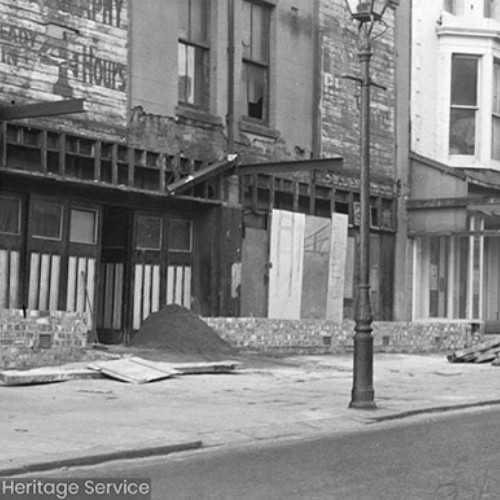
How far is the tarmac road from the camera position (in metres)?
8.13

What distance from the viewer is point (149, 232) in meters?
19.8

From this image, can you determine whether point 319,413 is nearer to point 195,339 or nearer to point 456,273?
point 195,339

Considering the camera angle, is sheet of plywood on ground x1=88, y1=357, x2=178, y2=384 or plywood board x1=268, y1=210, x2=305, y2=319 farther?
plywood board x1=268, y1=210, x2=305, y2=319

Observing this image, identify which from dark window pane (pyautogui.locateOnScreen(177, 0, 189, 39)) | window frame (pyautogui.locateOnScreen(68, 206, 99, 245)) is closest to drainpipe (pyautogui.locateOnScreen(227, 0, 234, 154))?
dark window pane (pyautogui.locateOnScreen(177, 0, 189, 39))

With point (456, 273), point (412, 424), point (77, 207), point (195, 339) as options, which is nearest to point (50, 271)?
point (77, 207)

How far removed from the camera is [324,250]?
2253cm

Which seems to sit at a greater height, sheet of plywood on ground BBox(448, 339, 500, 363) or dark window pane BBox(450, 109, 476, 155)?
dark window pane BBox(450, 109, 476, 155)

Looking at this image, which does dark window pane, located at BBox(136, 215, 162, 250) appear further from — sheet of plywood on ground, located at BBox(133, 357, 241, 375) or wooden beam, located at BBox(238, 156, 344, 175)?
sheet of plywood on ground, located at BBox(133, 357, 241, 375)

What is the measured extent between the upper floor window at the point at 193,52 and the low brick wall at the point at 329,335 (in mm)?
4396

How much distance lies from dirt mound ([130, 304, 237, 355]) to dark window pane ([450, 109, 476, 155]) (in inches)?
395

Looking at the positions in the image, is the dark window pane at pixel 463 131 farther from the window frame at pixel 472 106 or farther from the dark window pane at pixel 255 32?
the dark window pane at pixel 255 32

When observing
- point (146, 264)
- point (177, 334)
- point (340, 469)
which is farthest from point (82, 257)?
point (340, 469)

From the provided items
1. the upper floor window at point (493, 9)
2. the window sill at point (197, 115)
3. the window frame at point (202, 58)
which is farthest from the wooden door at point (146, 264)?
the upper floor window at point (493, 9)

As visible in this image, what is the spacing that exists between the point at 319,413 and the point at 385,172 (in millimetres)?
12563
